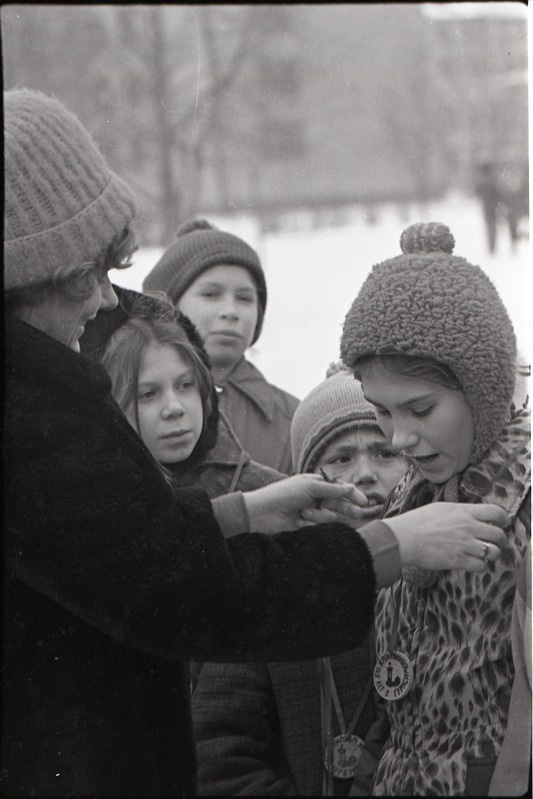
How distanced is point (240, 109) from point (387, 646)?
98cm

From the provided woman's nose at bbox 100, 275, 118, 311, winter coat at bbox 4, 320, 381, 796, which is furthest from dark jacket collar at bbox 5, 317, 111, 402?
woman's nose at bbox 100, 275, 118, 311

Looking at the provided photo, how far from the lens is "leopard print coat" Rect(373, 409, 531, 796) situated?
4.96ft

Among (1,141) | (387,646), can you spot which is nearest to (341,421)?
(387,646)

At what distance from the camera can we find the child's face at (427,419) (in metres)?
1.57

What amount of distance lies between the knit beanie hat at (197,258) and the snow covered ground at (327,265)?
24 mm

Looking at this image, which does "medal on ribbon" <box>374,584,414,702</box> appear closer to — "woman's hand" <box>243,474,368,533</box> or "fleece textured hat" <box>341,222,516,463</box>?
"woman's hand" <box>243,474,368,533</box>

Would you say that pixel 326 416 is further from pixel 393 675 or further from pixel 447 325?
pixel 393 675

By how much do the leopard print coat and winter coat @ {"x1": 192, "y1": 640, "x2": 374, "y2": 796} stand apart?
0.29 feet

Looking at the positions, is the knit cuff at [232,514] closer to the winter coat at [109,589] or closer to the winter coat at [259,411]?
the winter coat at [109,589]

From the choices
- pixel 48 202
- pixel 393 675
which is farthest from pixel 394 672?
pixel 48 202

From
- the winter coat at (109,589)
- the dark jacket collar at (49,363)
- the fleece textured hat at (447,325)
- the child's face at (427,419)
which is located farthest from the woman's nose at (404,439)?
the dark jacket collar at (49,363)

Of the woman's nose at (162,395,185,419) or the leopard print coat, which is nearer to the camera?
the leopard print coat

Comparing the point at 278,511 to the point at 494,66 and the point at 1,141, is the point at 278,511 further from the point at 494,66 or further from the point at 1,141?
the point at 494,66

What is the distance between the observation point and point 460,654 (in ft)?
5.02
